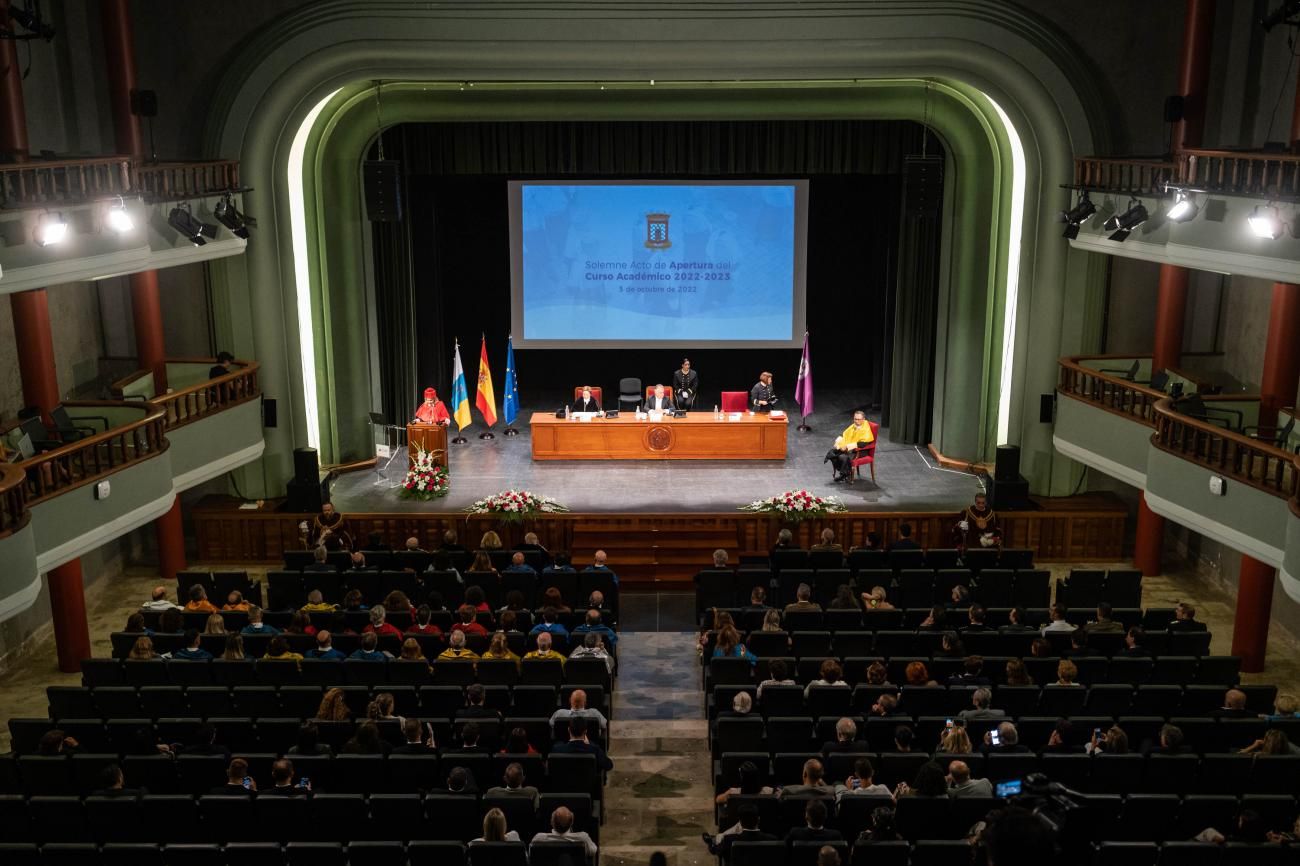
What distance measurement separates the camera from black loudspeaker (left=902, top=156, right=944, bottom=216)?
16.1 metres

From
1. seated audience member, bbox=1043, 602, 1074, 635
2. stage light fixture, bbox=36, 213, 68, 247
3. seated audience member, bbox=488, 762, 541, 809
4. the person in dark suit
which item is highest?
stage light fixture, bbox=36, 213, 68, 247

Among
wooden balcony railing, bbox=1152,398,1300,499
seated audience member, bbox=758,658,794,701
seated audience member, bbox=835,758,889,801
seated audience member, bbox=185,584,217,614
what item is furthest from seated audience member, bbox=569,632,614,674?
wooden balcony railing, bbox=1152,398,1300,499

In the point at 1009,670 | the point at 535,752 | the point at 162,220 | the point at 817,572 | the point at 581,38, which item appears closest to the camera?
the point at 535,752

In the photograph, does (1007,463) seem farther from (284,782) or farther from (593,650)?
(284,782)

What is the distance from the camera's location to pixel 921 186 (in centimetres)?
1611

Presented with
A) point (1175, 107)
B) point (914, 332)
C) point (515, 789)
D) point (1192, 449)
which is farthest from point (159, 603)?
point (1175, 107)

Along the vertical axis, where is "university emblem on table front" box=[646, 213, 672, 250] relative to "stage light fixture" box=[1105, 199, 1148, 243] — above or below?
below

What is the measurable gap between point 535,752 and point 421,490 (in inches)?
299

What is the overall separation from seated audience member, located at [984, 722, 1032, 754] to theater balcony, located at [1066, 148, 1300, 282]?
5415 millimetres

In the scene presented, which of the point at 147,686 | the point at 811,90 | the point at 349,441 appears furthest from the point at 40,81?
the point at 811,90

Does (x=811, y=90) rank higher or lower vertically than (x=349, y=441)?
higher

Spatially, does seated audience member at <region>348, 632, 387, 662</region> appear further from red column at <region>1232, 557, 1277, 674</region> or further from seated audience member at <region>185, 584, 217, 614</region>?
red column at <region>1232, 557, 1277, 674</region>

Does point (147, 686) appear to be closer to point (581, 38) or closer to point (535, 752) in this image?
point (535, 752)

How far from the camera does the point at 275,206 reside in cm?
1620
